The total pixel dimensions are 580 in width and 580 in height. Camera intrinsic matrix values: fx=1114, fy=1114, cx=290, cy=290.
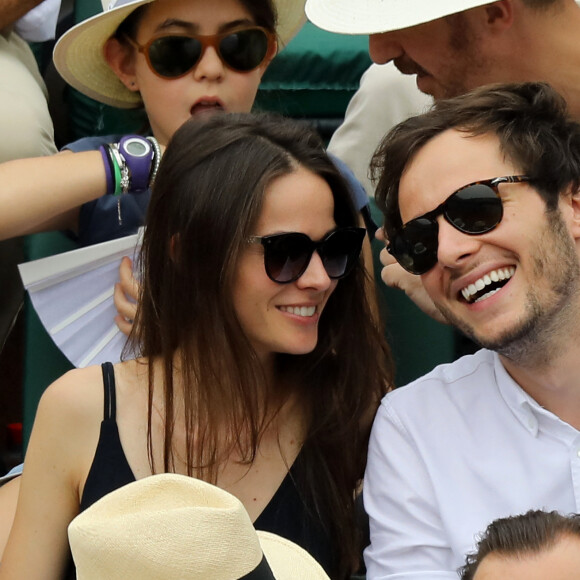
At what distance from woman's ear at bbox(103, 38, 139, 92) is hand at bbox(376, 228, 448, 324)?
84cm

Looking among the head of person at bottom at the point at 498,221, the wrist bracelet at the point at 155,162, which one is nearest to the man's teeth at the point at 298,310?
the head of person at bottom at the point at 498,221

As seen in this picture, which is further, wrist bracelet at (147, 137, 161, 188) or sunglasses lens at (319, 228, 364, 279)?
wrist bracelet at (147, 137, 161, 188)

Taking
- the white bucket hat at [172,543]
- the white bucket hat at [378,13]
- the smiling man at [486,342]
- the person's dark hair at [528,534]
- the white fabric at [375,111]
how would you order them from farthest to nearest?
the white fabric at [375,111] < the white bucket hat at [378,13] < the smiling man at [486,342] < the person's dark hair at [528,534] < the white bucket hat at [172,543]

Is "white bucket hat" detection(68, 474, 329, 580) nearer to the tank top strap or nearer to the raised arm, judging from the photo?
the tank top strap

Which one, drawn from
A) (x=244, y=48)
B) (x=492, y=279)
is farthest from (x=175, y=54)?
(x=492, y=279)

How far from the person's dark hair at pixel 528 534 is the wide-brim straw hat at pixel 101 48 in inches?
67.4

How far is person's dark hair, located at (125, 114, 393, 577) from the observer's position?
90.4 inches

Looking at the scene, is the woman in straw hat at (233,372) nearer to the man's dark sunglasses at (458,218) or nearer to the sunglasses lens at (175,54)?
the man's dark sunglasses at (458,218)

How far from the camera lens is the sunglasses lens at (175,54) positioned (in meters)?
2.85

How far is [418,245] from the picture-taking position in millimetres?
2234

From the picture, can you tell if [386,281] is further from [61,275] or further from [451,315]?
[61,275]

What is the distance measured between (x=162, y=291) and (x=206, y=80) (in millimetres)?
714

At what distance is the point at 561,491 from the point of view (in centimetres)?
216

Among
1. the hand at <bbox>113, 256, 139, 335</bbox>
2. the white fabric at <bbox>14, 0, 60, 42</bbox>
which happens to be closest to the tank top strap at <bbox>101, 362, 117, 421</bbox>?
the hand at <bbox>113, 256, 139, 335</bbox>
